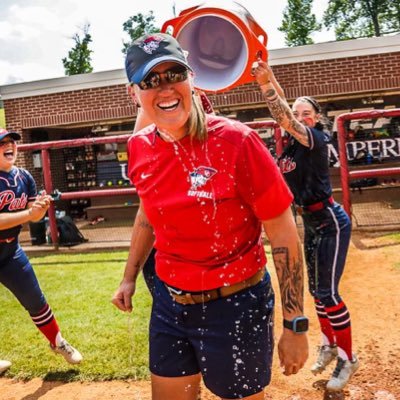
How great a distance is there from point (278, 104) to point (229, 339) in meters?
1.63

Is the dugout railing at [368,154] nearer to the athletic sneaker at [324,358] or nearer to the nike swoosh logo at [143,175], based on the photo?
the athletic sneaker at [324,358]

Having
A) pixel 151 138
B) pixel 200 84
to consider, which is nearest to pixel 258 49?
pixel 200 84

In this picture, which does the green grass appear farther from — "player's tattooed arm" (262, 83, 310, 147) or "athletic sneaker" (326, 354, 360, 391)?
"player's tattooed arm" (262, 83, 310, 147)

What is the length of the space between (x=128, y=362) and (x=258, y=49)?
8.73 feet

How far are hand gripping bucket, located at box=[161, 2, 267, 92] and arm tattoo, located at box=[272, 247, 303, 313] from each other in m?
1.09

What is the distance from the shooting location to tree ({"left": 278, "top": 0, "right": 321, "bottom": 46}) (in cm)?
3644

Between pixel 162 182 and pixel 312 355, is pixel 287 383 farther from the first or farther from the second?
pixel 162 182

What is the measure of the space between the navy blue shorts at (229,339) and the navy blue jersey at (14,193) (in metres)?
2.43

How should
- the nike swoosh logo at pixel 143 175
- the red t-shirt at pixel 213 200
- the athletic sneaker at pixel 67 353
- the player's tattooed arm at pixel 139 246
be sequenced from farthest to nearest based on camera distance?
the athletic sneaker at pixel 67 353 < the player's tattooed arm at pixel 139 246 < the nike swoosh logo at pixel 143 175 < the red t-shirt at pixel 213 200

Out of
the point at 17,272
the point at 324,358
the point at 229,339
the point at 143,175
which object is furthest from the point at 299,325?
the point at 17,272

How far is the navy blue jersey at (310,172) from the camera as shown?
10.7 ft

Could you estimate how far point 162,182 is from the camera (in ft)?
6.29

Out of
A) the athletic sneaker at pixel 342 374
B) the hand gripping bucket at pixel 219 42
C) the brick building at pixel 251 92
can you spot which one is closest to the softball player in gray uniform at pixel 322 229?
the athletic sneaker at pixel 342 374

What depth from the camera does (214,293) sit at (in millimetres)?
1889
